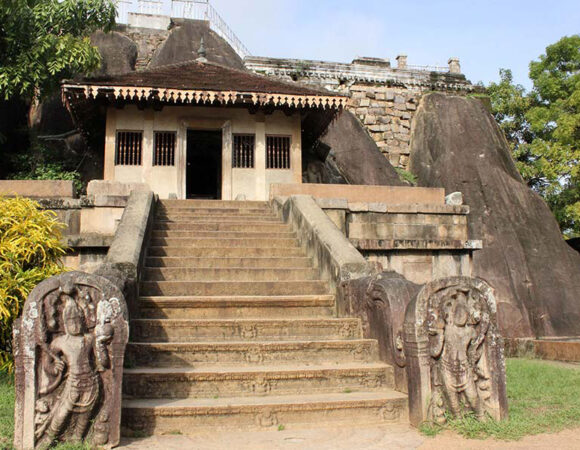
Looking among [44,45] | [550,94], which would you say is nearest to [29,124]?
[44,45]

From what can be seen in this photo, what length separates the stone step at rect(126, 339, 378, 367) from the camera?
173 inches

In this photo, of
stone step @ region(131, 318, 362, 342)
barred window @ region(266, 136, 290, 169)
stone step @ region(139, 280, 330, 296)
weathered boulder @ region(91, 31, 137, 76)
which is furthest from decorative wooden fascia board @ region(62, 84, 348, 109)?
stone step @ region(131, 318, 362, 342)

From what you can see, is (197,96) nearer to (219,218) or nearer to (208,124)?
(208,124)

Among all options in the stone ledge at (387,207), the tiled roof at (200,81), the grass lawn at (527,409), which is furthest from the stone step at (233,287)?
the tiled roof at (200,81)

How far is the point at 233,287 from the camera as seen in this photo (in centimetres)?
579

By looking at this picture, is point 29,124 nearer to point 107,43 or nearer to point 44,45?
point 107,43

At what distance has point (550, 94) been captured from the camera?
71.7 ft

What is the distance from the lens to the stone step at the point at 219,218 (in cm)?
816

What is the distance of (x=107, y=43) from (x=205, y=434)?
1852cm

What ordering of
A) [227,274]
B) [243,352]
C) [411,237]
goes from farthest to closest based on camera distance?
[411,237] → [227,274] → [243,352]

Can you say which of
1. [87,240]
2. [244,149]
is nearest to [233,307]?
[87,240]

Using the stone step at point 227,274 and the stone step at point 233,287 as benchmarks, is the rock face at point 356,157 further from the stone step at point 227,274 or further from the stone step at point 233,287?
the stone step at point 233,287

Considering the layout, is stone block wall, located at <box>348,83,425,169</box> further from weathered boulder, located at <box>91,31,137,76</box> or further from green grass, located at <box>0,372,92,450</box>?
green grass, located at <box>0,372,92,450</box>

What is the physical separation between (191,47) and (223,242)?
47.9 ft
